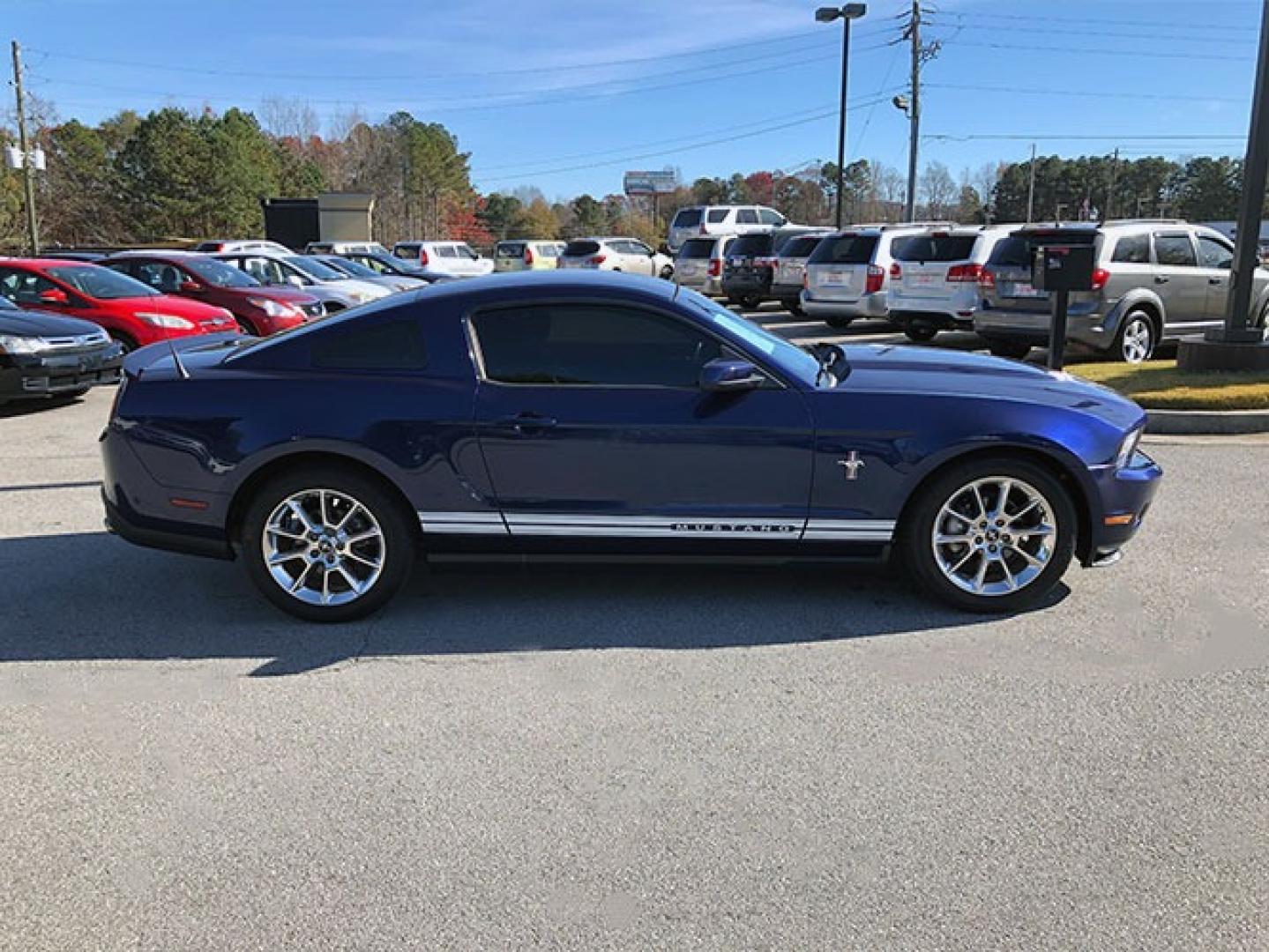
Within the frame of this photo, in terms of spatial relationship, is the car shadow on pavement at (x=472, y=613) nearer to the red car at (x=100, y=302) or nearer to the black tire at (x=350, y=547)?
the black tire at (x=350, y=547)

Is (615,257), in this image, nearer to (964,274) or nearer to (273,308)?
(273,308)

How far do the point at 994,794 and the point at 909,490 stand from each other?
1.60 m

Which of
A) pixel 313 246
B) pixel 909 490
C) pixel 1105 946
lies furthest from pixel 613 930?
pixel 313 246

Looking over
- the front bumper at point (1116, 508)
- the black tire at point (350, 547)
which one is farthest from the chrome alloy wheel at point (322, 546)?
the front bumper at point (1116, 508)

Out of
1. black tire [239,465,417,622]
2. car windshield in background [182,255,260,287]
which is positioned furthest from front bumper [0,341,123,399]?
black tire [239,465,417,622]

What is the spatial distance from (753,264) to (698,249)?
3276 millimetres

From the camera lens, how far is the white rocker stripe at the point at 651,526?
14.5ft

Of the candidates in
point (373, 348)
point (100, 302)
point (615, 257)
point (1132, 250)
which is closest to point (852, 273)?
point (1132, 250)

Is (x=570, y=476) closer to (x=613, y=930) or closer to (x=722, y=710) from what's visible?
(x=722, y=710)

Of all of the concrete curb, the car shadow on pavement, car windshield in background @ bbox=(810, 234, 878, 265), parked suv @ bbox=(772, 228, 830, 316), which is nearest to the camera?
the car shadow on pavement

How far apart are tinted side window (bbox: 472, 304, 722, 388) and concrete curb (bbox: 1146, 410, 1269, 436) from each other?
597 cm

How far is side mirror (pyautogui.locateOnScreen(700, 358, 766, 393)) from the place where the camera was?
14.1ft

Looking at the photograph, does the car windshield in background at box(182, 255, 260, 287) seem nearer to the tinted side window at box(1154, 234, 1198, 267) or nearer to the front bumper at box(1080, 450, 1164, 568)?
the tinted side window at box(1154, 234, 1198, 267)

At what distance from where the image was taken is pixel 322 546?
448 centimetres
